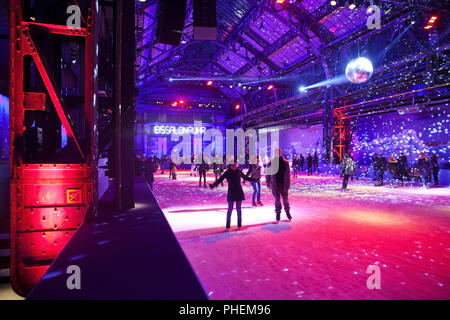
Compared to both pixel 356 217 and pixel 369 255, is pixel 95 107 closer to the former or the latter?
pixel 369 255

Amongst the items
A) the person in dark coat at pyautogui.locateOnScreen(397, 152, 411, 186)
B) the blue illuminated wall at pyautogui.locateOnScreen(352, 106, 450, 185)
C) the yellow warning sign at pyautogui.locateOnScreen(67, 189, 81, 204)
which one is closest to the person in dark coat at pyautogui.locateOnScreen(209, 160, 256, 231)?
the yellow warning sign at pyautogui.locateOnScreen(67, 189, 81, 204)

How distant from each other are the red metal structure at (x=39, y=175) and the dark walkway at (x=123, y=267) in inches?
12.3

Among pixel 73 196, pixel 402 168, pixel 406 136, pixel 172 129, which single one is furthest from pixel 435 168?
pixel 172 129

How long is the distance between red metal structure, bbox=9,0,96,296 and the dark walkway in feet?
1.03

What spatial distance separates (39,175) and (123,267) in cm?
147

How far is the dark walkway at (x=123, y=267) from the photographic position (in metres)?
1.57

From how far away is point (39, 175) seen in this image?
2717 millimetres

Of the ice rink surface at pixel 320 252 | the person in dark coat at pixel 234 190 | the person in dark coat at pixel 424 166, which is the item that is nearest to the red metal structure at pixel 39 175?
the ice rink surface at pixel 320 252

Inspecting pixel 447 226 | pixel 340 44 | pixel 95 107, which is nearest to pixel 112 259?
pixel 95 107

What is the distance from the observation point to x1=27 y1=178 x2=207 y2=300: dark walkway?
1574 millimetres

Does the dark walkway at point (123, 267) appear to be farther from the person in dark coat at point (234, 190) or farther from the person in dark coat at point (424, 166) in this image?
the person in dark coat at point (424, 166)

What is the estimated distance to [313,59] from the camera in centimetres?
1706

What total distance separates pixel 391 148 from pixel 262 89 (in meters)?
11.6
